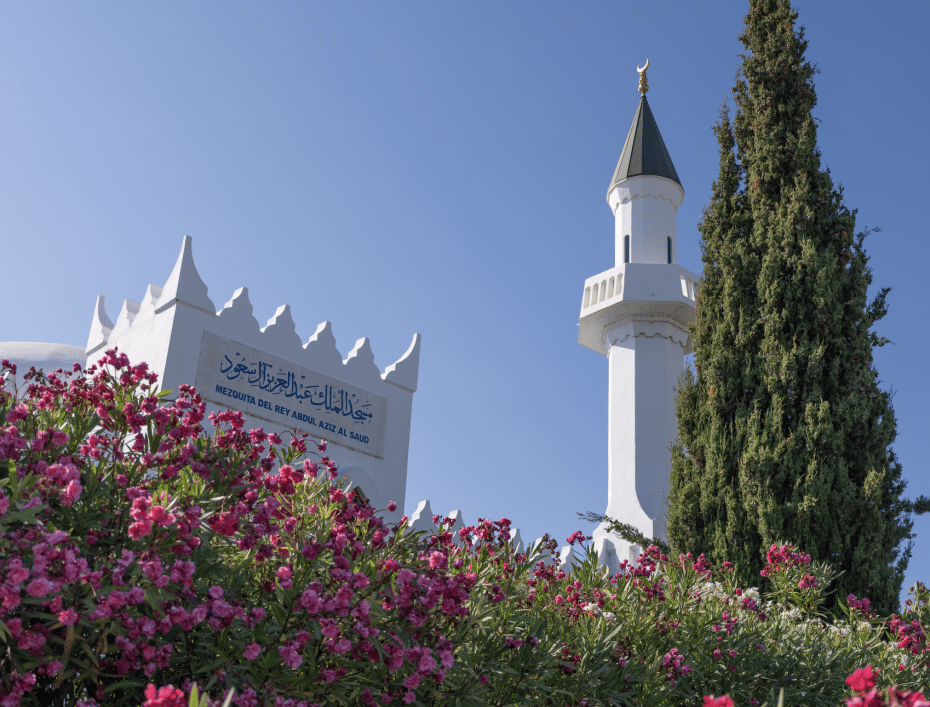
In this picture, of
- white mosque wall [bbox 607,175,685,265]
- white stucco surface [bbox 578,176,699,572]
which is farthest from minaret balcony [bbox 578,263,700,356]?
white mosque wall [bbox 607,175,685,265]

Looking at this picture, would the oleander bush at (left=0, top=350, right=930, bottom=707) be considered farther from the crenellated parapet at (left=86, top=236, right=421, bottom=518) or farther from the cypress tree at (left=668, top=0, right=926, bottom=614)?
the crenellated parapet at (left=86, top=236, right=421, bottom=518)

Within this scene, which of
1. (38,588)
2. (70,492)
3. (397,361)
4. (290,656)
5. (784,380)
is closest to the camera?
(38,588)

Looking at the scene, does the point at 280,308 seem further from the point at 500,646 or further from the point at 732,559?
the point at 500,646

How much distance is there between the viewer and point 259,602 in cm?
304

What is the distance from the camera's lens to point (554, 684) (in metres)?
3.50

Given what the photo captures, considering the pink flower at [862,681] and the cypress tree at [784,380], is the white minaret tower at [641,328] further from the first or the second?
the pink flower at [862,681]

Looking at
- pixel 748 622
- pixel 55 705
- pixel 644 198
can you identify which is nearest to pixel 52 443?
pixel 55 705

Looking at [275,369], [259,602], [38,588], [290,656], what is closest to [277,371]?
[275,369]

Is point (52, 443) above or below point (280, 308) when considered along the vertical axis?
below

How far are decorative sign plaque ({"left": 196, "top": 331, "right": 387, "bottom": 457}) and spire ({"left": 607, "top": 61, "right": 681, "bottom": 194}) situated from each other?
8044 mm

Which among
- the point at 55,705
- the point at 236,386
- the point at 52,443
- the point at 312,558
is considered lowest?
the point at 55,705

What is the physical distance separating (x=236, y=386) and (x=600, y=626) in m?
9.31

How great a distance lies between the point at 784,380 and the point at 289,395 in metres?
7.50

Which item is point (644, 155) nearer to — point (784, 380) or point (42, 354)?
point (784, 380)
